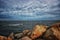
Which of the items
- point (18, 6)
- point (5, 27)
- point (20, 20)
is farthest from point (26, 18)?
point (5, 27)

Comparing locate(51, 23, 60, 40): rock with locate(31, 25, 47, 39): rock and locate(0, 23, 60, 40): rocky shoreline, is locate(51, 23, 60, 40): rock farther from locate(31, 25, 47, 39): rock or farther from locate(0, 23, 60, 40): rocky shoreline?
locate(31, 25, 47, 39): rock

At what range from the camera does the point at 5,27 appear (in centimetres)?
178

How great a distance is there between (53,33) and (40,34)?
0.17 metres

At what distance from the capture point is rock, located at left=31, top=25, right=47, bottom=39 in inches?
68.0

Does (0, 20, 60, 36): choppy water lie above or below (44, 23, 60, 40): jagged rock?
above

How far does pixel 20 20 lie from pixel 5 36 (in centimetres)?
29

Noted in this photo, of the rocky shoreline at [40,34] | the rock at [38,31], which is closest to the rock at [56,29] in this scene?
the rocky shoreline at [40,34]

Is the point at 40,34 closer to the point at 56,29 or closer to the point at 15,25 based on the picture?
the point at 56,29

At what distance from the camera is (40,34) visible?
67.9 inches

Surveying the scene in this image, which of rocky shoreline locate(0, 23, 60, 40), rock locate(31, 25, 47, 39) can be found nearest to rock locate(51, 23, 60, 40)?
rocky shoreline locate(0, 23, 60, 40)

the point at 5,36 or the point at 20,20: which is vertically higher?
the point at 20,20

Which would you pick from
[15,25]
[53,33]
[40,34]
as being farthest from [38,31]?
[15,25]

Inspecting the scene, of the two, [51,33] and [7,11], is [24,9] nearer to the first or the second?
[7,11]

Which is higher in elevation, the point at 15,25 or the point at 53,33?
the point at 15,25
